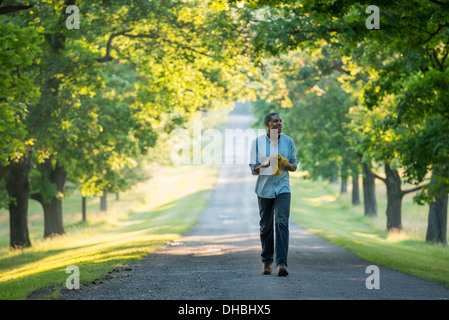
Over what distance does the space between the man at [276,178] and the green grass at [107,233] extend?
310cm

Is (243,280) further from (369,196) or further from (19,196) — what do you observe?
(369,196)

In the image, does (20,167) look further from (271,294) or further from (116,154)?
(271,294)

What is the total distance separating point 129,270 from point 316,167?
97.1ft

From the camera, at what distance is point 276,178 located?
9242mm

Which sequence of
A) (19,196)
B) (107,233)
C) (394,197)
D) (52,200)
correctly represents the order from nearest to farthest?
(19,196) < (394,197) < (52,200) < (107,233)

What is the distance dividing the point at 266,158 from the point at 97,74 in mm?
12575

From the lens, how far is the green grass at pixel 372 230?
1380cm

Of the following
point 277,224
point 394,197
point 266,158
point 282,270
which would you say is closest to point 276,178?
point 266,158

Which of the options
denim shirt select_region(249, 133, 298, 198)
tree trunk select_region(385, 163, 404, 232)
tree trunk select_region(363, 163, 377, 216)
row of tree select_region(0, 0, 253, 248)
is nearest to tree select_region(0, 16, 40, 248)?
row of tree select_region(0, 0, 253, 248)

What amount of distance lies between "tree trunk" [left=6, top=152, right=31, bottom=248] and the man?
611 inches

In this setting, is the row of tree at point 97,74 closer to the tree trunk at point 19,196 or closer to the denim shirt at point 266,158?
→ the tree trunk at point 19,196

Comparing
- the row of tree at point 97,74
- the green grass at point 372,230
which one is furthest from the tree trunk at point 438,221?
the row of tree at point 97,74
